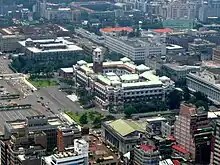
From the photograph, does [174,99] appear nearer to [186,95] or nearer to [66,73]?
[186,95]

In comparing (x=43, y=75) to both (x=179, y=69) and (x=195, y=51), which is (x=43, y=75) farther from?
(x=195, y=51)

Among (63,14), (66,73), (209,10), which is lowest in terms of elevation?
(66,73)

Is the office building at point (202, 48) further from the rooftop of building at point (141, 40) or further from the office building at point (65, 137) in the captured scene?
the office building at point (65, 137)

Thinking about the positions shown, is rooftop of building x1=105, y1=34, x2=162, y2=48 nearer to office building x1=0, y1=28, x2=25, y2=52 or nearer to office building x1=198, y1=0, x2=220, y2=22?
office building x1=0, y1=28, x2=25, y2=52

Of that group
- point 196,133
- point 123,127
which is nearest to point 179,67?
point 123,127

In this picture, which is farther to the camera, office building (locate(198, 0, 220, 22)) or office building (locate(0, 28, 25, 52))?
office building (locate(198, 0, 220, 22))

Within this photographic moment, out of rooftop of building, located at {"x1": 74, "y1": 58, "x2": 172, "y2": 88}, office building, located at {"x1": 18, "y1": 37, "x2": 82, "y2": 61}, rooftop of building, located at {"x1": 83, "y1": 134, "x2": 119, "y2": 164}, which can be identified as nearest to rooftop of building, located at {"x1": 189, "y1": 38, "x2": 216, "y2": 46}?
office building, located at {"x1": 18, "y1": 37, "x2": 82, "y2": 61}

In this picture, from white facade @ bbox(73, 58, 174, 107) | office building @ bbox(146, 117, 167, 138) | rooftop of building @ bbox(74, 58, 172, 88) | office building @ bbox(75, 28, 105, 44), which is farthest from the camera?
office building @ bbox(75, 28, 105, 44)

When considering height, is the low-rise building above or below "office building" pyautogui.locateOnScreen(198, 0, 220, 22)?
below

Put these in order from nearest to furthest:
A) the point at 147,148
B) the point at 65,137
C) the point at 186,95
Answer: the point at 147,148
the point at 65,137
the point at 186,95
